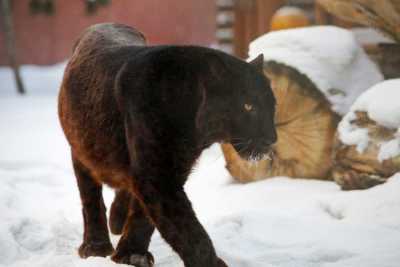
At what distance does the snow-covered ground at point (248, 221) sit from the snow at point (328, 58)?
75 centimetres

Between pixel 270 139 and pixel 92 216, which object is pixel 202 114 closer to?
pixel 270 139

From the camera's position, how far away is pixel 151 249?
11.8 feet

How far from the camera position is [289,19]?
26.2ft

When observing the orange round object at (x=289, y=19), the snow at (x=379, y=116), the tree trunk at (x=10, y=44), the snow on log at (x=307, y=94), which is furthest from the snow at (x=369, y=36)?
the tree trunk at (x=10, y=44)

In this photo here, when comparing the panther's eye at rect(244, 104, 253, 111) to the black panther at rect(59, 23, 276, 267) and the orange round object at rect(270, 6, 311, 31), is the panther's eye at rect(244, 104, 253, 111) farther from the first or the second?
the orange round object at rect(270, 6, 311, 31)

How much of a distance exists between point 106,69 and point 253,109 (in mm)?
813

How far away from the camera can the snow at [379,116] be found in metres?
4.35

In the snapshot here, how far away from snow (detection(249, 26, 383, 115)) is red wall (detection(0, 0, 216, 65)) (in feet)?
31.1

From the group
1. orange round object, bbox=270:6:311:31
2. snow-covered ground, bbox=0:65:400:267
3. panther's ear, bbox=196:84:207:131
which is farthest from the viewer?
orange round object, bbox=270:6:311:31

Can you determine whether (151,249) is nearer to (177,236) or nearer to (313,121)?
(177,236)

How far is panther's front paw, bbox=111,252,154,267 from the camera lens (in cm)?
318

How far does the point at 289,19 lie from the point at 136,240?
5.32 m

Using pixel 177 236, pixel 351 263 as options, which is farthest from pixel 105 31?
pixel 351 263

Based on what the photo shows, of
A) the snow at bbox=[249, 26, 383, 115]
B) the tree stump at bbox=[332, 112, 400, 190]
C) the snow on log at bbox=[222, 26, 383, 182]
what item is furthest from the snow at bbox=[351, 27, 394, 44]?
the tree stump at bbox=[332, 112, 400, 190]
